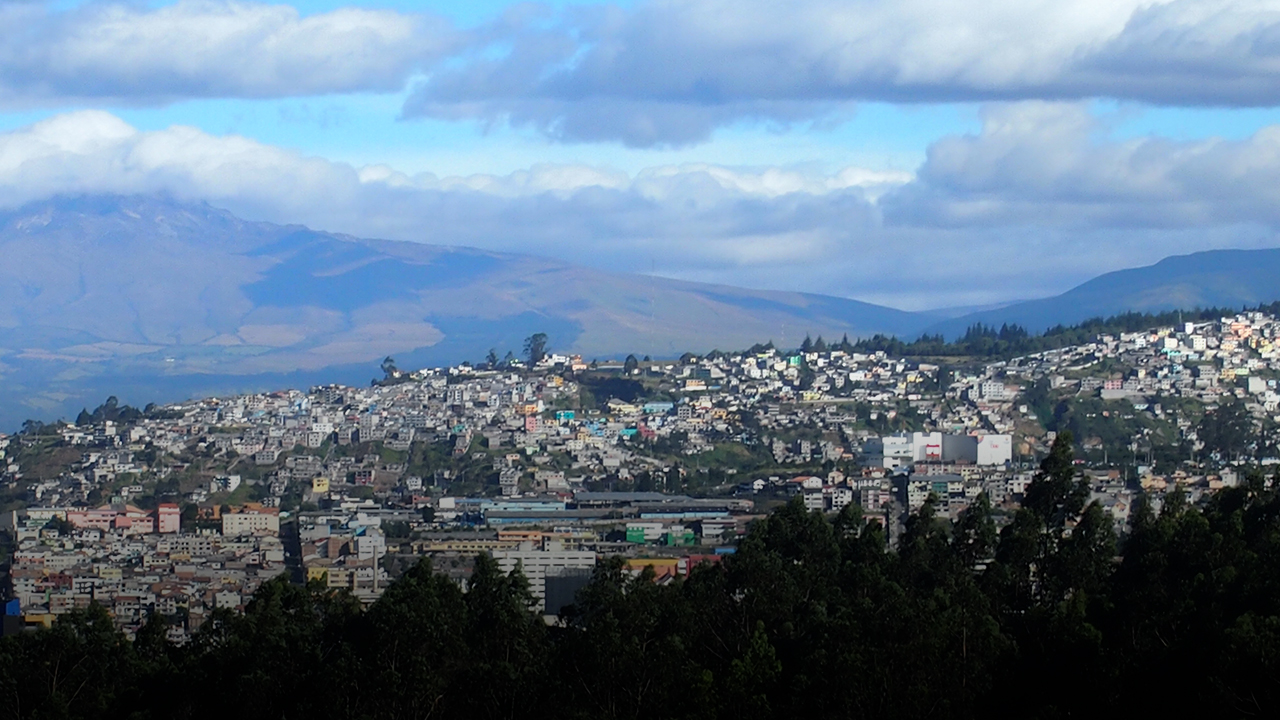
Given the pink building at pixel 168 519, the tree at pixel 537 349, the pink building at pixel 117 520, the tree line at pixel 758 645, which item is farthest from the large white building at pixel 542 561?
the tree at pixel 537 349

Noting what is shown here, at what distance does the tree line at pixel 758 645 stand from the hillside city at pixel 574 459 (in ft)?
29.7

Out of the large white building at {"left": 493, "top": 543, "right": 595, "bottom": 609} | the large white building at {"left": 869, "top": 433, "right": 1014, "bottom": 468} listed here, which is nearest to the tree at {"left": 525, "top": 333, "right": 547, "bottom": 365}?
the large white building at {"left": 869, "top": 433, "right": 1014, "bottom": 468}

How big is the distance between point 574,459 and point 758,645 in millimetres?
51697

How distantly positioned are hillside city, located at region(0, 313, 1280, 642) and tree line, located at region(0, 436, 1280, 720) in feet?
29.7

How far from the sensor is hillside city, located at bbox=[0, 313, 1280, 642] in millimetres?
53375

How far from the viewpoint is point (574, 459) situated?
78.2 m

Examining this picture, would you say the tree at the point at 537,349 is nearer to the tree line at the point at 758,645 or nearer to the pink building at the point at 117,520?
the pink building at the point at 117,520

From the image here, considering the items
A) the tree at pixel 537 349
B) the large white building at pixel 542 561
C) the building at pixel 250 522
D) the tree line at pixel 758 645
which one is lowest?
the tree line at pixel 758 645

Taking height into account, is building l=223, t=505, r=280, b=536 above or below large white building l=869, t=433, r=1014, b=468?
below

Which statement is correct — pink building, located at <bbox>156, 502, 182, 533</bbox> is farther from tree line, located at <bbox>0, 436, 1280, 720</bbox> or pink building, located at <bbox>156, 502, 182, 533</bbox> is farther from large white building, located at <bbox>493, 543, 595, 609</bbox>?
tree line, located at <bbox>0, 436, 1280, 720</bbox>

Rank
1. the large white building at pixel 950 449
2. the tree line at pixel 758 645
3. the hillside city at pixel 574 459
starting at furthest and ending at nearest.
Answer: the large white building at pixel 950 449
the hillside city at pixel 574 459
the tree line at pixel 758 645

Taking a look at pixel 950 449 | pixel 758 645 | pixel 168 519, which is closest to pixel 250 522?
pixel 168 519

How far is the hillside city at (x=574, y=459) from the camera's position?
53375mm

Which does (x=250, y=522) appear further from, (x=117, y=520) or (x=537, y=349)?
(x=537, y=349)
